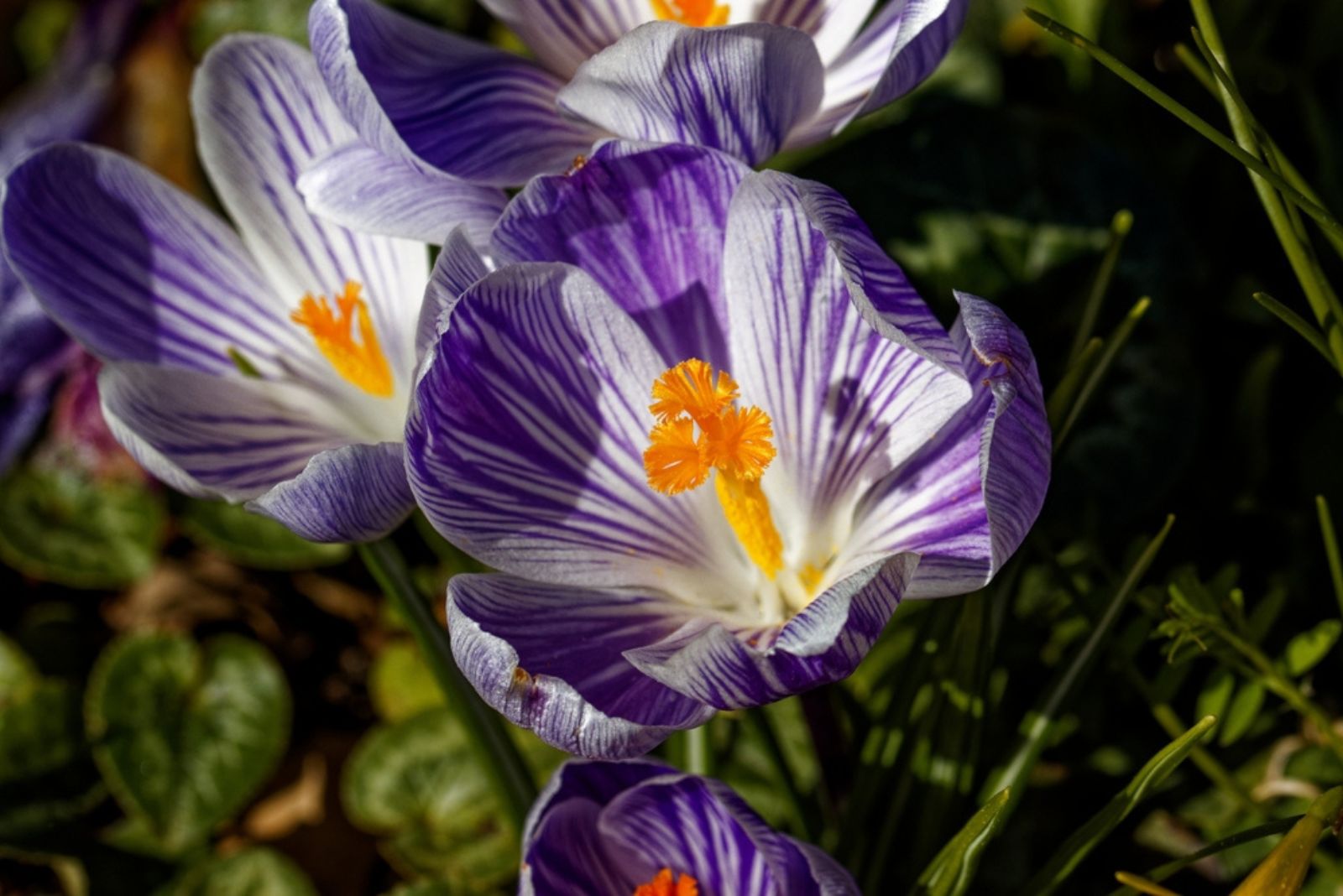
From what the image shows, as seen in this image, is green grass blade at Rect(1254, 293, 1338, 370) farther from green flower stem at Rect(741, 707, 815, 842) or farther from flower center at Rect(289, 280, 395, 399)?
flower center at Rect(289, 280, 395, 399)

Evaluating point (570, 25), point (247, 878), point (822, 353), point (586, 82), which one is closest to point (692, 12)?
point (570, 25)

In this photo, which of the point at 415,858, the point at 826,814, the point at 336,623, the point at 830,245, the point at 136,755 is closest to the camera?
the point at 830,245

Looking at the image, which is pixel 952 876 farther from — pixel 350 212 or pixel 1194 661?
pixel 350 212

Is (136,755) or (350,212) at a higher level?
(350,212)

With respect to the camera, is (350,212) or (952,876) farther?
(350,212)

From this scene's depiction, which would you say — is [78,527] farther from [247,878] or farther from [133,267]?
[133,267]

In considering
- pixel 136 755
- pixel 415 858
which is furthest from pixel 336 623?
pixel 415 858

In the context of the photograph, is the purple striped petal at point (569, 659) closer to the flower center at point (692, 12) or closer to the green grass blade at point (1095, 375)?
the green grass blade at point (1095, 375)
